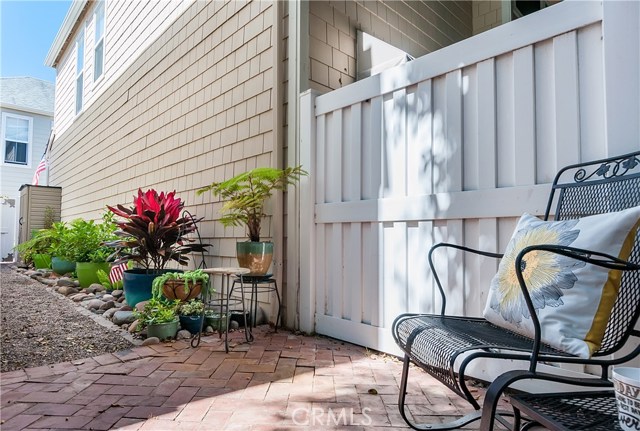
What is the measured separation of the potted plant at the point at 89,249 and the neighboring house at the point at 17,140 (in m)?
7.98

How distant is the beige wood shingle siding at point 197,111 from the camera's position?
349 centimetres

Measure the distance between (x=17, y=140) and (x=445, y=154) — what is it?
1471cm

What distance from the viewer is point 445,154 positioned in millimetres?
2131

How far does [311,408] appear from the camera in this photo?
1.65m

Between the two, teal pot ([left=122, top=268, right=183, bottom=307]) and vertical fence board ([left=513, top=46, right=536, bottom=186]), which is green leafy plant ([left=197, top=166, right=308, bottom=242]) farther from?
vertical fence board ([left=513, top=46, right=536, bottom=186])

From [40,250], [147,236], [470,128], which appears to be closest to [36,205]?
[40,250]

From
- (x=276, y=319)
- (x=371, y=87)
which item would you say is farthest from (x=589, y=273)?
(x=276, y=319)

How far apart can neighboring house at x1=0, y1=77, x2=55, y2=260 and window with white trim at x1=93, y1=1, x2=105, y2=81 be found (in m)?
5.56

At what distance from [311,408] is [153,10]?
19.1 ft

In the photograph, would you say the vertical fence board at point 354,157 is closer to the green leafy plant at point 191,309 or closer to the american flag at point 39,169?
the green leafy plant at point 191,309

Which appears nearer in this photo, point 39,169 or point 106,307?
point 106,307

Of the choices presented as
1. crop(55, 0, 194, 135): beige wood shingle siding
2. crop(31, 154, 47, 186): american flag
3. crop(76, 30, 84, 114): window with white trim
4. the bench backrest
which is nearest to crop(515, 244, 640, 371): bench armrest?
the bench backrest

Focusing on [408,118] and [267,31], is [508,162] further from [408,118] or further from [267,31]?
[267,31]

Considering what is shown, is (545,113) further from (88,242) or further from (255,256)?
(88,242)
